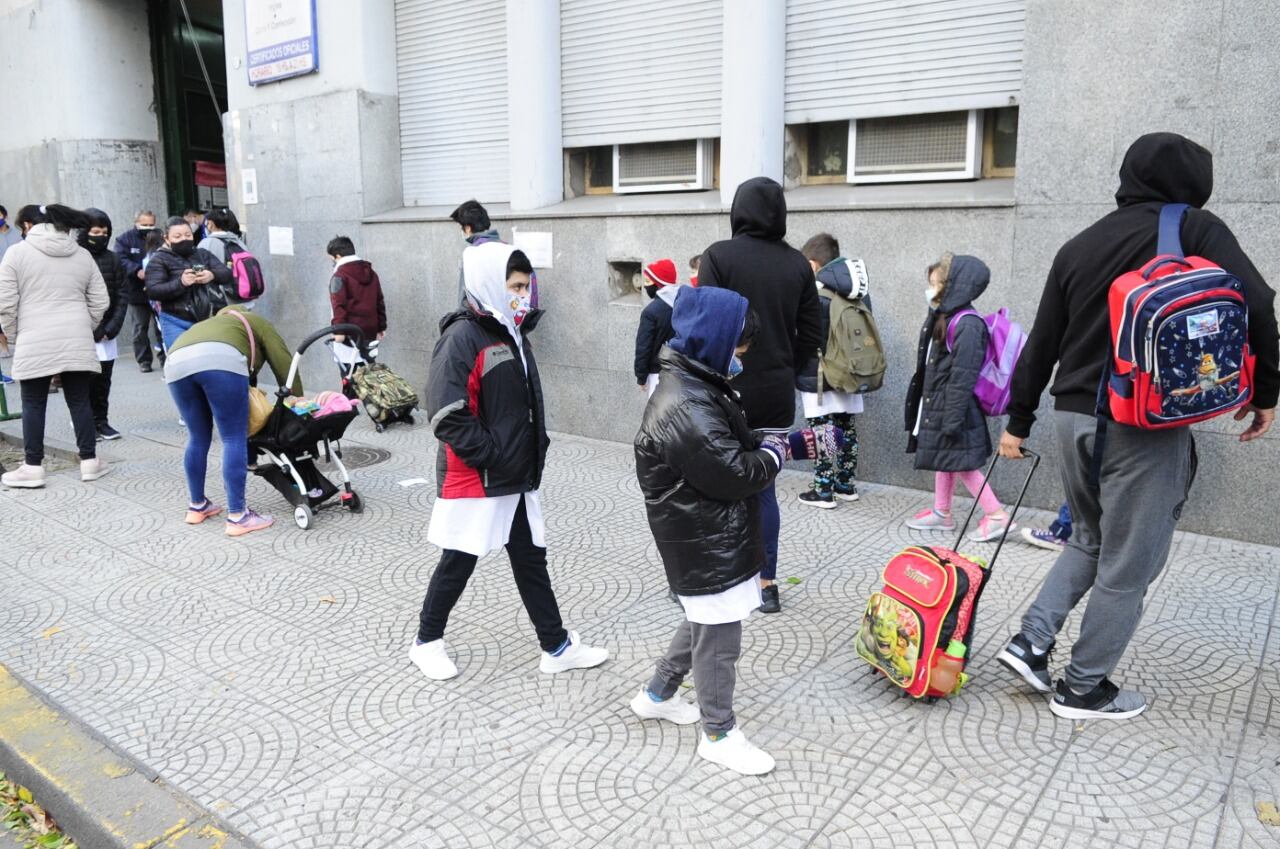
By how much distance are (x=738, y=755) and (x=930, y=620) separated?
0.86 meters

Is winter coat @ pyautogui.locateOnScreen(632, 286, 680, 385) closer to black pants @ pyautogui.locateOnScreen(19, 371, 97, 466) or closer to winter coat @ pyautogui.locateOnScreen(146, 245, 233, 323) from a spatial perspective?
black pants @ pyautogui.locateOnScreen(19, 371, 97, 466)

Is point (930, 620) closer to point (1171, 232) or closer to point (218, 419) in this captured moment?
point (1171, 232)

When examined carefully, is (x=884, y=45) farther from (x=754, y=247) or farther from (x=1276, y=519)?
(x=1276, y=519)

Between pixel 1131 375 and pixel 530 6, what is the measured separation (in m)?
6.65

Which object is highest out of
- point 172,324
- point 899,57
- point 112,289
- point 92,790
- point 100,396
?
point 899,57

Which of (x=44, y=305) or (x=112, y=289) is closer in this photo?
(x=44, y=305)

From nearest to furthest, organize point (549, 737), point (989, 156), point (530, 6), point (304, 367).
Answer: point (549, 737) → point (989, 156) → point (530, 6) → point (304, 367)

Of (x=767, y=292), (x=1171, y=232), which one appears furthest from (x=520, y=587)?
(x=1171, y=232)

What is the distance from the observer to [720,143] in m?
7.73

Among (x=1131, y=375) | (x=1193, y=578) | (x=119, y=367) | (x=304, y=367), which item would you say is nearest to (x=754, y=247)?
(x=1131, y=375)

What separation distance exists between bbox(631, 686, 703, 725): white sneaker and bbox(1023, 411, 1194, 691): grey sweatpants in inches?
51.9

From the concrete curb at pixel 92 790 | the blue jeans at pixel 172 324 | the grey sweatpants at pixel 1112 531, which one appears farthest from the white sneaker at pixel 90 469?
the grey sweatpants at pixel 1112 531

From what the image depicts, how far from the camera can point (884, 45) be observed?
21.7 feet

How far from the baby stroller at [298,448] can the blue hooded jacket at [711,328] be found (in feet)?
10.8
